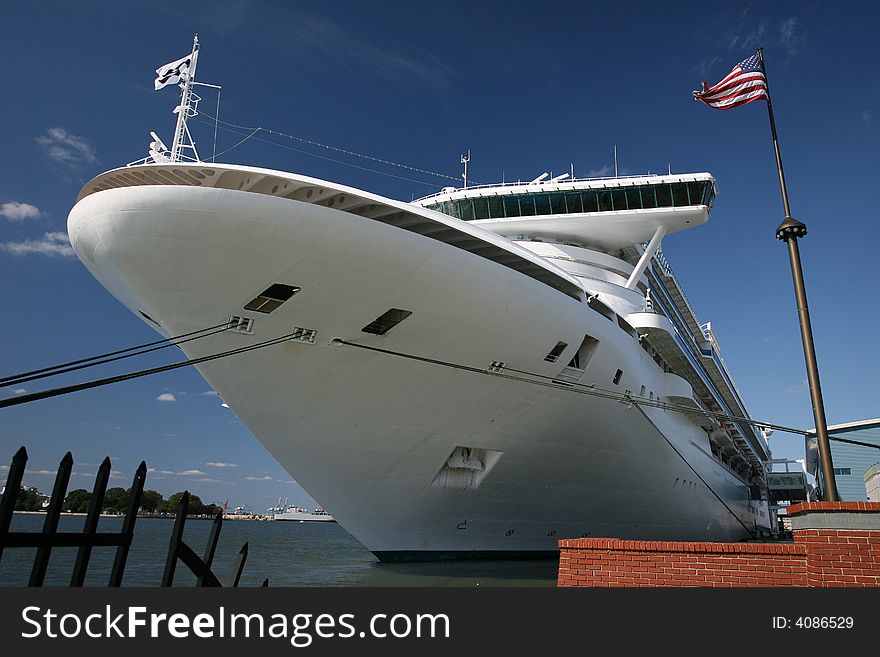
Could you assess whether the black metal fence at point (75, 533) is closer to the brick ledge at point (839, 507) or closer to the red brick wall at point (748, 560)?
the red brick wall at point (748, 560)

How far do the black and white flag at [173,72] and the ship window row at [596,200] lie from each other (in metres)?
9.89

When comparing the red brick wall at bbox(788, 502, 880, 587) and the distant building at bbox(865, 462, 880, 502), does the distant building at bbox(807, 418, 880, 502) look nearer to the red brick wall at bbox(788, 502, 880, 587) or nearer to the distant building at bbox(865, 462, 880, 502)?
the distant building at bbox(865, 462, 880, 502)

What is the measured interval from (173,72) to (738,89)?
11.4m

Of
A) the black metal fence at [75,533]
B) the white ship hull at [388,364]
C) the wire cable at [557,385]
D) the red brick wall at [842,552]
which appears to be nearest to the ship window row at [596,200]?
the white ship hull at [388,364]

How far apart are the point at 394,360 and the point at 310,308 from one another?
2043mm

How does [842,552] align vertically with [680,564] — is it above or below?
above

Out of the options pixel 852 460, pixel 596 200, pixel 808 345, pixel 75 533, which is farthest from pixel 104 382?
pixel 852 460

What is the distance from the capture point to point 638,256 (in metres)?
22.4

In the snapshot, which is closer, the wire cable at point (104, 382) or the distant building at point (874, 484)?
the wire cable at point (104, 382)

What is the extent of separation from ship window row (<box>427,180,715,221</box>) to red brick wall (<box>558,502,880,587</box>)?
13769 millimetres

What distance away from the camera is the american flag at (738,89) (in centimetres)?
1116

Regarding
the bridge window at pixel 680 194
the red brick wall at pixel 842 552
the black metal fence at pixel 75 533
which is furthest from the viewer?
the bridge window at pixel 680 194

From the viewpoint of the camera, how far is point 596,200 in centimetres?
Answer: 1925

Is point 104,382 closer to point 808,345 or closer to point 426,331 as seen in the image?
point 426,331
